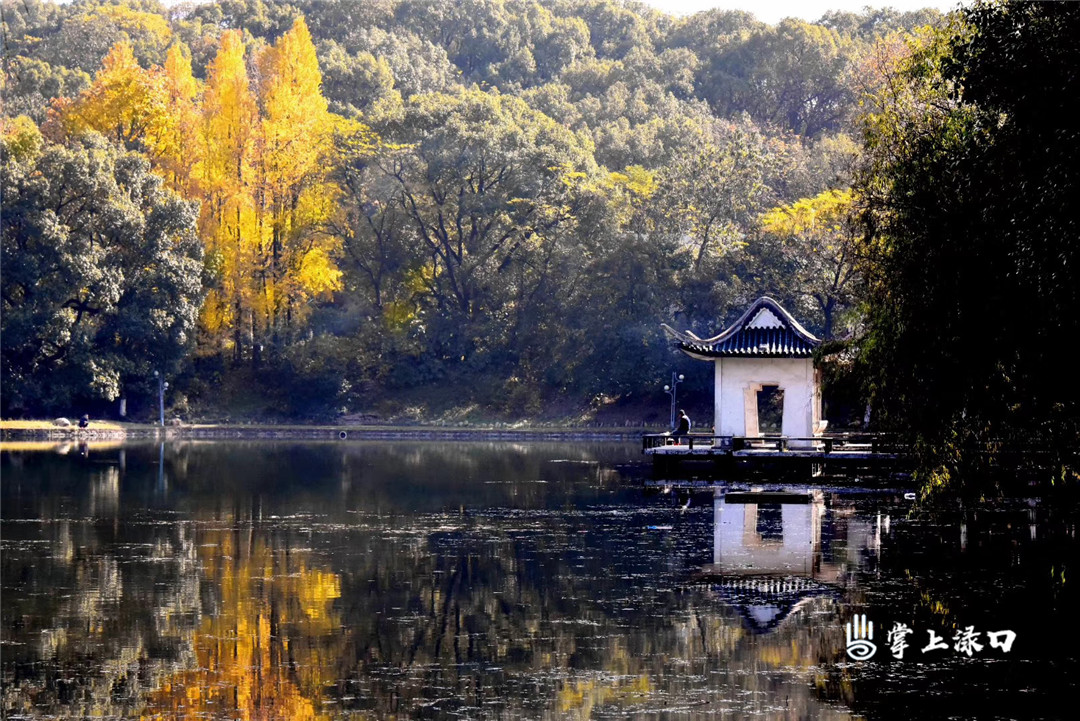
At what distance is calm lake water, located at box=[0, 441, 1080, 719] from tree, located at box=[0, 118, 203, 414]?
27542 millimetres

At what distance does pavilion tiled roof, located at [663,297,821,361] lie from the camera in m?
37.2

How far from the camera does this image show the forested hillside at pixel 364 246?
194ft

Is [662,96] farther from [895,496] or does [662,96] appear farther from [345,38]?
[895,496]

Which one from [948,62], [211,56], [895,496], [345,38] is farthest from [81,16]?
[948,62]

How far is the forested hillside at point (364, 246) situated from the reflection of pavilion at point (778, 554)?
28.4 meters

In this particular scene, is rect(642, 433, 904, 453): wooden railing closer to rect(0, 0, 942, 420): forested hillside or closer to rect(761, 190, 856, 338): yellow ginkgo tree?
rect(761, 190, 856, 338): yellow ginkgo tree

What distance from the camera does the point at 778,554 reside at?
73.6 feet

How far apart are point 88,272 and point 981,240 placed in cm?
4590

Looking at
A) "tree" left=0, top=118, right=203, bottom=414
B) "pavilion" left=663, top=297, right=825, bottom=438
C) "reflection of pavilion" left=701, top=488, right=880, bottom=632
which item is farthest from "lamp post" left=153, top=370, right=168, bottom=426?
"reflection of pavilion" left=701, top=488, right=880, bottom=632

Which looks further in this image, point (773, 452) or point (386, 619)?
point (773, 452)

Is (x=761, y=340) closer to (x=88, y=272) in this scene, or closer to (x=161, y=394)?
(x=88, y=272)

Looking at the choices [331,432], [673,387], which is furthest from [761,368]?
[331,432]

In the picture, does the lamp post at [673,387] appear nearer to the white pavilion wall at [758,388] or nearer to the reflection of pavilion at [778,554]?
the white pavilion wall at [758,388]

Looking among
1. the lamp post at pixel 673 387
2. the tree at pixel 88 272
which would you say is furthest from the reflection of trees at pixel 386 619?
the tree at pixel 88 272
